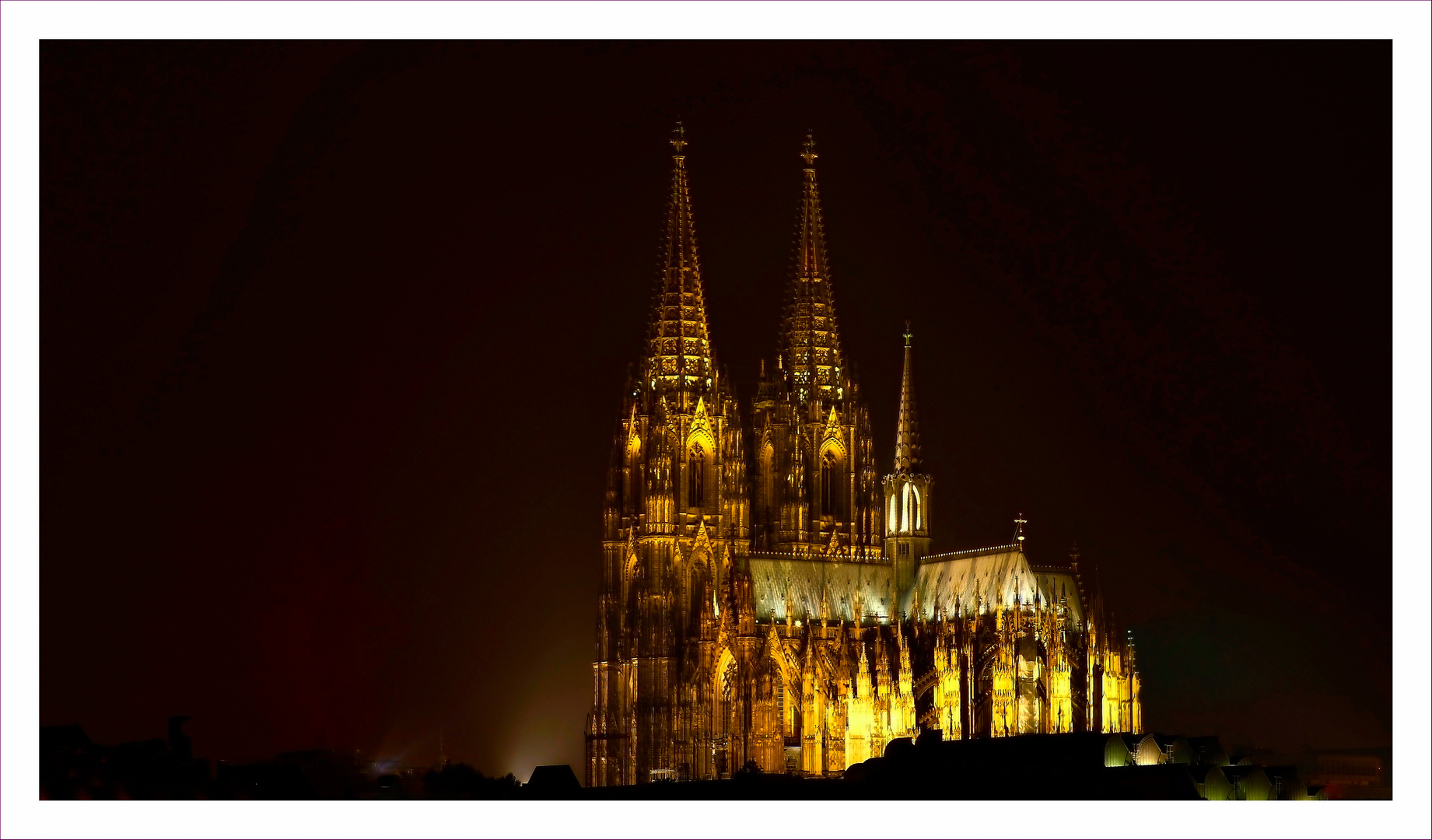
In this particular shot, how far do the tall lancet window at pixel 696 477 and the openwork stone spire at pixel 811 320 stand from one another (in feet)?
14.6

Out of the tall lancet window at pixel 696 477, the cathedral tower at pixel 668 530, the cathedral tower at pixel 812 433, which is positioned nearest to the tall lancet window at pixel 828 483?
the cathedral tower at pixel 812 433

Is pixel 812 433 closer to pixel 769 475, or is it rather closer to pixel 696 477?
pixel 769 475

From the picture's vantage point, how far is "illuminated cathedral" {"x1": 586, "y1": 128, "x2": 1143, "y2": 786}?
95438mm

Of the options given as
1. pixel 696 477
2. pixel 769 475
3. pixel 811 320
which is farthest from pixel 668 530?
pixel 811 320

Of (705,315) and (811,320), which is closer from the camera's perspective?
(705,315)

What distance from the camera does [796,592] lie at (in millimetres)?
99750

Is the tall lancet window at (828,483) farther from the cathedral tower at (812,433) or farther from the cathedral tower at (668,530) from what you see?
the cathedral tower at (668,530)

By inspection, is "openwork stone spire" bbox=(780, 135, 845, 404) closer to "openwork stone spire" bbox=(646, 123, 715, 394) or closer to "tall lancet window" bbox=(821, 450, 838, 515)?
"tall lancet window" bbox=(821, 450, 838, 515)

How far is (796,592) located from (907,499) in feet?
15.8

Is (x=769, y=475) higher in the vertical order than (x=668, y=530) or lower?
higher

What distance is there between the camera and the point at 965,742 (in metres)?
88.1

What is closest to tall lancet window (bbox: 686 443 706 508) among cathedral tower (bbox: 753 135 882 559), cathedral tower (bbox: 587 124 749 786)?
cathedral tower (bbox: 587 124 749 786)

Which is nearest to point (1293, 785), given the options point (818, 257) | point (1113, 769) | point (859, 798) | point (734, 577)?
point (1113, 769)

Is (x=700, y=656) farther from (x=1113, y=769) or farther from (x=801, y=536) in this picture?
(x=1113, y=769)
